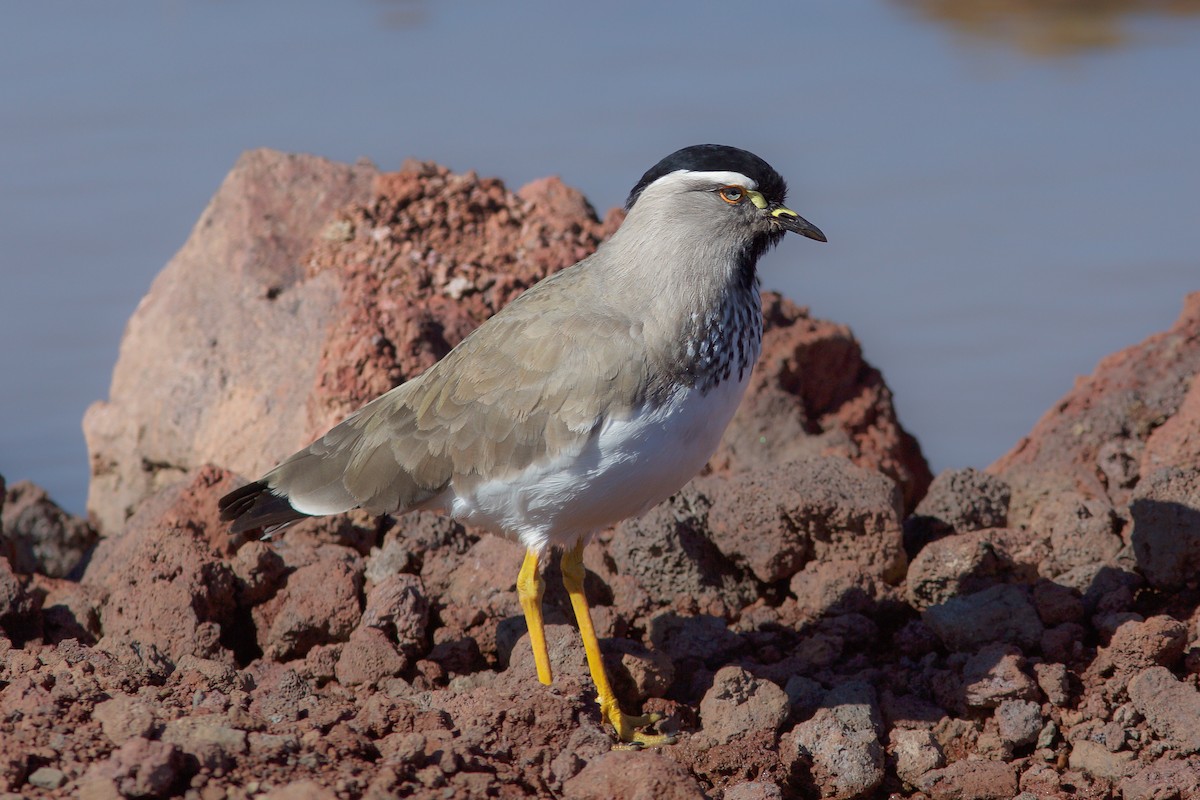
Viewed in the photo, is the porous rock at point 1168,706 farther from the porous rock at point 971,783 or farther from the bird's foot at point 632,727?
the bird's foot at point 632,727

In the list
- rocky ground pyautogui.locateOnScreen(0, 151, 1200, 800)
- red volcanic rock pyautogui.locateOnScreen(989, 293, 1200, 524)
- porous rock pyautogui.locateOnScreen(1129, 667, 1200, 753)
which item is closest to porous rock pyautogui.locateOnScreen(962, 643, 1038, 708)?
rocky ground pyautogui.locateOnScreen(0, 151, 1200, 800)

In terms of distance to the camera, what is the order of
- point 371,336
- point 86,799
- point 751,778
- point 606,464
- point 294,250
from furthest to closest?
point 294,250 → point 371,336 → point 606,464 → point 751,778 → point 86,799

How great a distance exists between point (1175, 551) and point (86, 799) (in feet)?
15.0

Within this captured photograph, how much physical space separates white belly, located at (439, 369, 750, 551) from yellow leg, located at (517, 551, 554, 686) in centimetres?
11

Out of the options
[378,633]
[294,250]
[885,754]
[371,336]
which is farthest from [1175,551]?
[294,250]

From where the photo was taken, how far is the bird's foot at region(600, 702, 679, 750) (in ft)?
18.1

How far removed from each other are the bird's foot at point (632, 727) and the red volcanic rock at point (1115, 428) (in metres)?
2.55

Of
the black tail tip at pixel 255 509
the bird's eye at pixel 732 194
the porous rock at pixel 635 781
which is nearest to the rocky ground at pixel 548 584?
the porous rock at pixel 635 781

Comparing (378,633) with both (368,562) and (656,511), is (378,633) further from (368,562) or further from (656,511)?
(656,511)

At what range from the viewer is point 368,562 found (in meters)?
6.78

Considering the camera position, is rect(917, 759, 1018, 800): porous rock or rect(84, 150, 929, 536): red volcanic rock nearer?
rect(917, 759, 1018, 800): porous rock

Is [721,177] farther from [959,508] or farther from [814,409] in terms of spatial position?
[814,409]

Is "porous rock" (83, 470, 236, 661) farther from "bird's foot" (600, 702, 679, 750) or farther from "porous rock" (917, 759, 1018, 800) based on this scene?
"porous rock" (917, 759, 1018, 800)

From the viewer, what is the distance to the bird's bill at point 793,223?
588 cm
